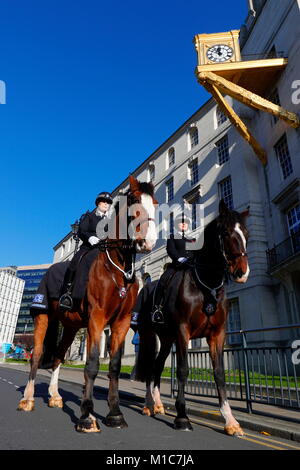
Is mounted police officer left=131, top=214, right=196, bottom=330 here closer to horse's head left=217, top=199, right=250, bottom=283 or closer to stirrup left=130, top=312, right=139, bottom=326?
stirrup left=130, top=312, right=139, bottom=326

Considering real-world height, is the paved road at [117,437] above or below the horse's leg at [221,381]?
below

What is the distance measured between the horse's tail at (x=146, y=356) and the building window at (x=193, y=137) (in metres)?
26.8

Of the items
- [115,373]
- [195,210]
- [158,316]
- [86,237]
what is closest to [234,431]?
[115,373]

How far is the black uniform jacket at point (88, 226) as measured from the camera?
5.73 meters

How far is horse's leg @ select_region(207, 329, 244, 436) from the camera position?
4477mm

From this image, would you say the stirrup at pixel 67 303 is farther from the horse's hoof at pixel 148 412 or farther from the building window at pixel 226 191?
the building window at pixel 226 191

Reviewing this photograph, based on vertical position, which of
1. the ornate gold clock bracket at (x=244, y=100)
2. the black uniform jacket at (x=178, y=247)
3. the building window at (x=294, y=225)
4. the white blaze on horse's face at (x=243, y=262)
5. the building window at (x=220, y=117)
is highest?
the building window at (x=220, y=117)

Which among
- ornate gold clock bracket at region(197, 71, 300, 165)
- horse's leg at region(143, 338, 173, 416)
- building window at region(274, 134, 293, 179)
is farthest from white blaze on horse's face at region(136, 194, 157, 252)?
building window at region(274, 134, 293, 179)

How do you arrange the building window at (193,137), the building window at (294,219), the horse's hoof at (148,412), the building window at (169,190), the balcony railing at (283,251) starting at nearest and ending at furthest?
the horse's hoof at (148,412) → the balcony railing at (283,251) → the building window at (294,219) → the building window at (193,137) → the building window at (169,190)

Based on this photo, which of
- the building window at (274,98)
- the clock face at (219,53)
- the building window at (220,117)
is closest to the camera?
the building window at (274,98)

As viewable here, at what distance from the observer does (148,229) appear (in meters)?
4.49

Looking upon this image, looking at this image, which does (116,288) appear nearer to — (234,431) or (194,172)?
(234,431)

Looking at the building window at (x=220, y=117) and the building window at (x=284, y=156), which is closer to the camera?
the building window at (x=284, y=156)

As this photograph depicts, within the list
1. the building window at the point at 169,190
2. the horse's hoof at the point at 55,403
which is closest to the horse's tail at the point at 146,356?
the horse's hoof at the point at 55,403
